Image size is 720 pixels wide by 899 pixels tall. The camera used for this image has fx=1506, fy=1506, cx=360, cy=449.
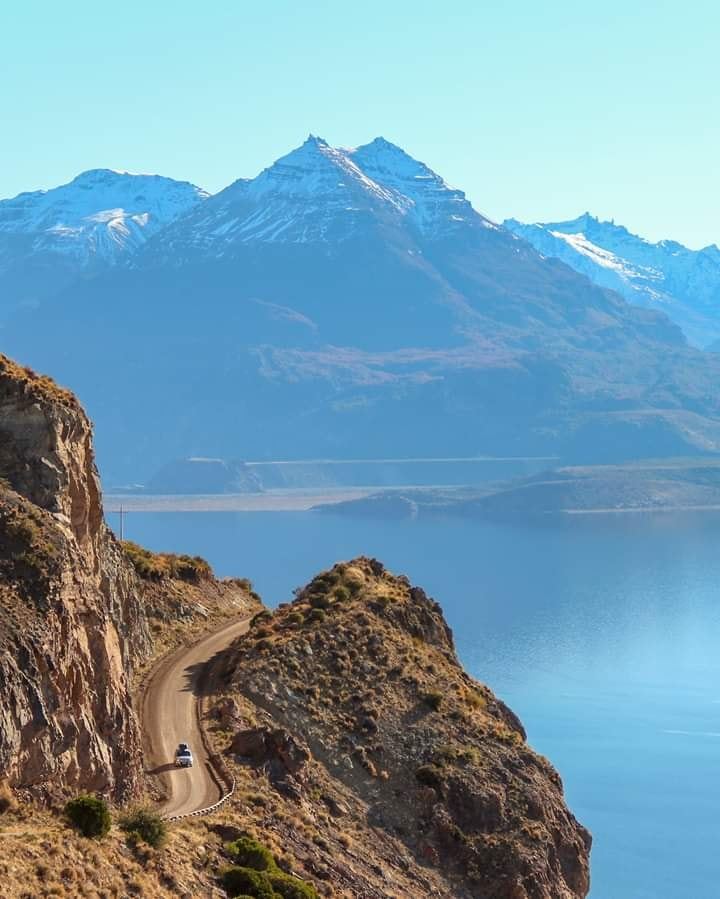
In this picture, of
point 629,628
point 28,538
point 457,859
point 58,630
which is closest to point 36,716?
point 58,630

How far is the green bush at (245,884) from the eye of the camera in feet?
71.5

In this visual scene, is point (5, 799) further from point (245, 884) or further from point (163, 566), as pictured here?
point (163, 566)

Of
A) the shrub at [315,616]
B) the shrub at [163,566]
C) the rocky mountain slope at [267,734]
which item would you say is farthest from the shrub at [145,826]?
the shrub at [163,566]

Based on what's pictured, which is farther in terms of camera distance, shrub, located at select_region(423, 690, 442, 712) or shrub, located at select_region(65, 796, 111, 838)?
shrub, located at select_region(423, 690, 442, 712)

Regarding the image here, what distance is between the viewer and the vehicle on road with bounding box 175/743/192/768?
27.8 meters

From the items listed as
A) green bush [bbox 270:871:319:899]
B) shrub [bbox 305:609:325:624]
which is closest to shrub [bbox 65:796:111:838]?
green bush [bbox 270:871:319:899]

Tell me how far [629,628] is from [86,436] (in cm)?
13128

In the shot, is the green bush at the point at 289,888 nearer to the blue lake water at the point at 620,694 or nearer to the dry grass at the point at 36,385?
the dry grass at the point at 36,385

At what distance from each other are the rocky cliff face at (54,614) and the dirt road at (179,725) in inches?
66.5

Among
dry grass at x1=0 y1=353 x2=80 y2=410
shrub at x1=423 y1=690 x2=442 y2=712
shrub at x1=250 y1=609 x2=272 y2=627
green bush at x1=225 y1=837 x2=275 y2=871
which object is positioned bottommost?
green bush at x1=225 y1=837 x2=275 y2=871

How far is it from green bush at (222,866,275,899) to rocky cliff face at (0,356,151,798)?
2.26 metres

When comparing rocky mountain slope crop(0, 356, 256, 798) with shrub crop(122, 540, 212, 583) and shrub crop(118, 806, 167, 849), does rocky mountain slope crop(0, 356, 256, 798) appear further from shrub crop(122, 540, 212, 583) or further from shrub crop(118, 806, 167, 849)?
shrub crop(122, 540, 212, 583)

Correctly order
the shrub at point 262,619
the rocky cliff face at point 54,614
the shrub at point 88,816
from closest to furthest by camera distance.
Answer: the shrub at point 88,816
the rocky cliff face at point 54,614
the shrub at point 262,619

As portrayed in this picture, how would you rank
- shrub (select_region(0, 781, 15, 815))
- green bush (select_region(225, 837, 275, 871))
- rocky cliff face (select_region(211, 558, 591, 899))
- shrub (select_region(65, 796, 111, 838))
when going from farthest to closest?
1. rocky cliff face (select_region(211, 558, 591, 899))
2. green bush (select_region(225, 837, 275, 871))
3. shrub (select_region(65, 796, 111, 838))
4. shrub (select_region(0, 781, 15, 815))
